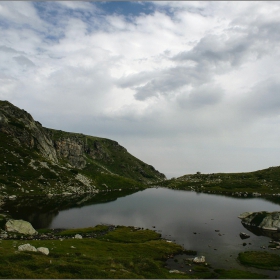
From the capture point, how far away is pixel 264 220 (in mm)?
96750

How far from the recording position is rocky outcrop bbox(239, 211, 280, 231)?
305 ft

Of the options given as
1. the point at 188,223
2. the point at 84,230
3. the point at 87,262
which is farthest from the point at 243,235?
the point at 87,262

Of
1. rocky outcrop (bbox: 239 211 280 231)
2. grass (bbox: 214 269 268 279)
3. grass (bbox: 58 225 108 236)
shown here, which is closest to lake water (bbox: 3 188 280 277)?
grass (bbox: 214 269 268 279)

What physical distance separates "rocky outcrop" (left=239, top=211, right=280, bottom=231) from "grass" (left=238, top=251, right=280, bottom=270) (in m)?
33.1

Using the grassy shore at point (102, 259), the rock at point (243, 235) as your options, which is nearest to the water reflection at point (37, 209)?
the grassy shore at point (102, 259)

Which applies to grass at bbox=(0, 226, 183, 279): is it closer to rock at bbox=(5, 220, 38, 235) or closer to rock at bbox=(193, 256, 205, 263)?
rock at bbox=(193, 256, 205, 263)

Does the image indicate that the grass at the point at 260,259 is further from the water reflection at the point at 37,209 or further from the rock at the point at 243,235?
the water reflection at the point at 37,209

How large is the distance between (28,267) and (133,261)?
18189mm

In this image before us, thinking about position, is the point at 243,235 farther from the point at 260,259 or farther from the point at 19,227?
the point at 19,227

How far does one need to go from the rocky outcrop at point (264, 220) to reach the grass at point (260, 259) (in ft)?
109

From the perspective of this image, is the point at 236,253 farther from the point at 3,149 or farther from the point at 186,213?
the point at 3,149

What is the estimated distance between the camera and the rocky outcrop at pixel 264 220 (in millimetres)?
92938

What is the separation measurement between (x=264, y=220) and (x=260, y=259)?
42431 mm

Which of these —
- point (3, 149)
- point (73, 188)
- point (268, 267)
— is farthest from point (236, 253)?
point (3, 149)
